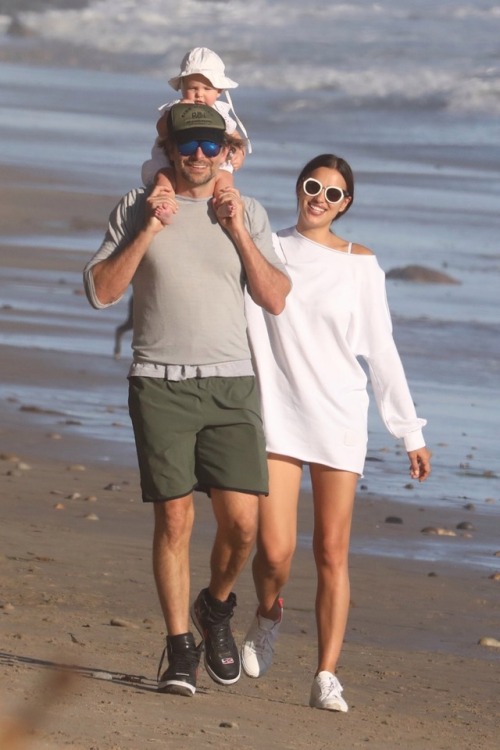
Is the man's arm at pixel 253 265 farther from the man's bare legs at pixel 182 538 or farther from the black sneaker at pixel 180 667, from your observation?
the black sneaker at pixel 180 667

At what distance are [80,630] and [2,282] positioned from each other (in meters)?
9.72

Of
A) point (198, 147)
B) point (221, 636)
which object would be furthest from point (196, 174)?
point (221, 636)

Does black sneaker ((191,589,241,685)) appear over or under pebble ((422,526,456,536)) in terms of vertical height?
Result: over

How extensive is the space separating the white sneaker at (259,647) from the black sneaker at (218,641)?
0.16 meters

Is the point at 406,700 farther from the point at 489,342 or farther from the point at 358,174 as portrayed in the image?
the point at 358,174

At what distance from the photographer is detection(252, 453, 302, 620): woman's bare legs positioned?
5754mm

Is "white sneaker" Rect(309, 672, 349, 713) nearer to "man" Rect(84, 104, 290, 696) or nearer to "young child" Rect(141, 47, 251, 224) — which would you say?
"man" Rect(84, 104, 290, 696)

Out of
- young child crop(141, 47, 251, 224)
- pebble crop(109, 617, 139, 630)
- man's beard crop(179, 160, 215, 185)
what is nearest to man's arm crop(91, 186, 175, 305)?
man's beard crop(179, 160, 215, 185)

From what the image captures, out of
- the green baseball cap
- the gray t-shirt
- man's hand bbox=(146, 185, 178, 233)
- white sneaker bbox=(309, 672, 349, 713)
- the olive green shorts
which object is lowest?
white sneaker bbox=(309, 672, 349, 713)

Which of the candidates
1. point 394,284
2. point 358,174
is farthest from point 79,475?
point 358,174

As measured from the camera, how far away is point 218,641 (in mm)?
5695

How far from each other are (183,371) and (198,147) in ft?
2.26

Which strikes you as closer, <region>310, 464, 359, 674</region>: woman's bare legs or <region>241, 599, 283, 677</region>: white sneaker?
<region>310, 464, 359, 674</region>: woman's bare legs

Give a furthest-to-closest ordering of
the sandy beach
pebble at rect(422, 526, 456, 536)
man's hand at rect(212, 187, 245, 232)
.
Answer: pebble at rect(422, 526, 456, 536) < man's hand at rect(212, 187, 245, 232) < the sandy beach
